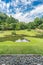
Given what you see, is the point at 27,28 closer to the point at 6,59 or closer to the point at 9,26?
the point at 9,26

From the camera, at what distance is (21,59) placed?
18719mm

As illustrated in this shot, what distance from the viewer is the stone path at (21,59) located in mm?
18188

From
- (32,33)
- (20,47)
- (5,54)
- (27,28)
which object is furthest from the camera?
(27,28)

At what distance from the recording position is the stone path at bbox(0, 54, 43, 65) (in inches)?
716

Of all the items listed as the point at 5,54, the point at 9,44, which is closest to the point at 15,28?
the point at 9,44

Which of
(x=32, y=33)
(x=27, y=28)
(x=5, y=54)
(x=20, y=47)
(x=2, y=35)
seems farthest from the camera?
(x=27, y=28)

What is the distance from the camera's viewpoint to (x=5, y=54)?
20.0 m

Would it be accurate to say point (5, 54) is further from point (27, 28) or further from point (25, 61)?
point (27, 28)

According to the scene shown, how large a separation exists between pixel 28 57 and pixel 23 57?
39 cm

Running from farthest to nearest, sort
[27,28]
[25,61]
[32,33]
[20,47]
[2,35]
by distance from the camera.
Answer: [27,28]
[32,33]
[2,35]
[20,47]
[25,61]

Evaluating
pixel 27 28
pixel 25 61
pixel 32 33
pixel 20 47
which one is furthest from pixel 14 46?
pixel 27 28

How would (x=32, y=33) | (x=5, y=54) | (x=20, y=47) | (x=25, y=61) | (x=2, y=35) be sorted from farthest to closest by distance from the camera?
(x=32, y=33)
(x=2, y=35)
(x=20, y=47)
(x=5, y=54)
(x=25, y=61)

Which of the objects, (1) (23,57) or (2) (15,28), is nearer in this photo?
(1) (23,57)

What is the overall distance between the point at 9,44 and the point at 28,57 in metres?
3.97
